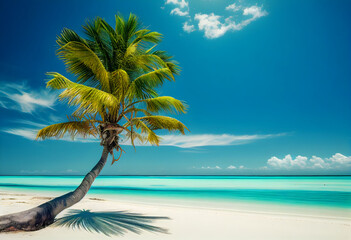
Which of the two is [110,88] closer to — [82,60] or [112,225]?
[82,60]

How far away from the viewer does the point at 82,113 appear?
197 inches

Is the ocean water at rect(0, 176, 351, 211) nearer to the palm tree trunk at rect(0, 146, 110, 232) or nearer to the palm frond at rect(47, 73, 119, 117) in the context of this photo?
the palm tree trunk at rect(0, 146, 110, 232)

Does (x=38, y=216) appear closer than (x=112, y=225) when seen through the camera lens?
Yes

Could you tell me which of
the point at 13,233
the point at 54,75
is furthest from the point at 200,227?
the point at 54,75

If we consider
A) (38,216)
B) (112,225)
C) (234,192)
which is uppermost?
(38,216)

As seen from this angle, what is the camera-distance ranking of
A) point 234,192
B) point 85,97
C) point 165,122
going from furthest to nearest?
point 234,192 → point 165,122 → point 85,97

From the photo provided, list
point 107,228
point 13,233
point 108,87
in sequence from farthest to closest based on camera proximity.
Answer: point 108,87, point 107,228, point 13,233

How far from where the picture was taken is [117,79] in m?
5.16

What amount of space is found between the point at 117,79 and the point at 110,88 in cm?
37

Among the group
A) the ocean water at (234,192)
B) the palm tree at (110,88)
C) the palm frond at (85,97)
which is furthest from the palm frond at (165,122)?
the ocean water at (234,192)

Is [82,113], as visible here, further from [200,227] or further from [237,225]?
[237,225]

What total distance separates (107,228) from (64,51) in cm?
390

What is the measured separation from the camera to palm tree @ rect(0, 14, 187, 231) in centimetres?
466

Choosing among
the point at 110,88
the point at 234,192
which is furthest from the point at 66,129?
the point at 234,192
